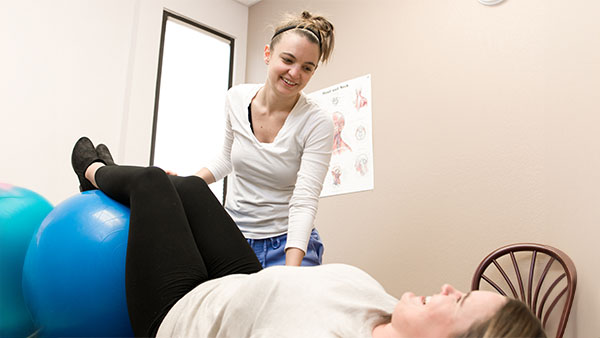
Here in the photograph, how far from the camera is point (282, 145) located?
1566 millimetres

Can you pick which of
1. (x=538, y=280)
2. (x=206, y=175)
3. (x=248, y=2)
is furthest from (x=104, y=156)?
(x=248, y=2)

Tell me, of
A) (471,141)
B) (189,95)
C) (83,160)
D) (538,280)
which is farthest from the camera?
(189,95)

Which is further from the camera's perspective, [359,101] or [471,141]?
[359,101]

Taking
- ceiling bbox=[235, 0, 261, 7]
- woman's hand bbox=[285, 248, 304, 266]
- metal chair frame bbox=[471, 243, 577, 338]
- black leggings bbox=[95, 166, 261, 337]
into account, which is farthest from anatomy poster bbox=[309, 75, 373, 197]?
black leggings bbox=[95, 166, 261, 337]

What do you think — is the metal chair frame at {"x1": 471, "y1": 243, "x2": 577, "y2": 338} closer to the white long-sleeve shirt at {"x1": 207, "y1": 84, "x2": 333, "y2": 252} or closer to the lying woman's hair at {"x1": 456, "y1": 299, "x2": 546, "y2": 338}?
the white long-sleeve shirt at {"x1": 207, "y1": 84, "x2": 333, "y2": 252}

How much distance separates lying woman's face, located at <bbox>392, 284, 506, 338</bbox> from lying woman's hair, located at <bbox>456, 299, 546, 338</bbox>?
1 centimetres

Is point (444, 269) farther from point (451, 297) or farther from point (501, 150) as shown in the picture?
point (451, 297)

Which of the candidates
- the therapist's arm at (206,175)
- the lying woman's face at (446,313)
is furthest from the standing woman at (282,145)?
the lying woman's face at (446,313)

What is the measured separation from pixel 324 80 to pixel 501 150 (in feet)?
3.89

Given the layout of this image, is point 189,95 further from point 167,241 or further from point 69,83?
point 167,241

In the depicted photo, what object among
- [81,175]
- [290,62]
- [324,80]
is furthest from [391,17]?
[81,175]

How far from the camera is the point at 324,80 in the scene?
108 inches

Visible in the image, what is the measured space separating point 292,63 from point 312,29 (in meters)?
0.14

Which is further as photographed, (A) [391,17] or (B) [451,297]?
(A) [391,17]
